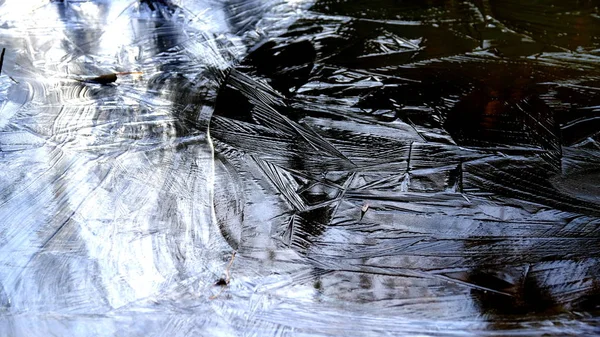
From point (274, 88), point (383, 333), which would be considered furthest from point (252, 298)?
point (274, 88)

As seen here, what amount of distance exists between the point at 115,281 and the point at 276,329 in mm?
489

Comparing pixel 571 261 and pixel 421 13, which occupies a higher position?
pixel 421 13

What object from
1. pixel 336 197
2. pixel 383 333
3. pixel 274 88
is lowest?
pixel 383 333

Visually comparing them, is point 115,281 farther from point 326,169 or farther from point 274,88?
point 274,88

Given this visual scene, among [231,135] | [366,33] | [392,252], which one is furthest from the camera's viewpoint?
[366,33]

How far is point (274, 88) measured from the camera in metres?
2.35

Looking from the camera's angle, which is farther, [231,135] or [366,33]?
[366,33]

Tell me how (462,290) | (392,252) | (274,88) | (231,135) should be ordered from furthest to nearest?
(274,88)
(231,135)
(392,252)
(462,290)

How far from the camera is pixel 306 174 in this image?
6.26 ft

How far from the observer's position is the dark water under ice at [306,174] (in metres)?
1.49

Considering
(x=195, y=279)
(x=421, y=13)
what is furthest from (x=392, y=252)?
(x=421, y=13)

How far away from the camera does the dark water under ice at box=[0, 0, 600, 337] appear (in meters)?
1.49

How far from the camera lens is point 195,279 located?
5.12 feet

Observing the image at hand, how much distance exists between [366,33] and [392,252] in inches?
55.6
